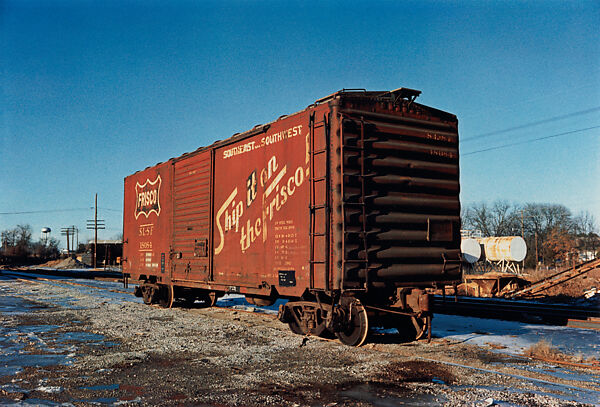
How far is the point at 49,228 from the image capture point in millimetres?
129500

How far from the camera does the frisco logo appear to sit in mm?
15046

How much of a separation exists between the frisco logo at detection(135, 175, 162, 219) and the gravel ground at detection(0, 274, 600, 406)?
16.5ft

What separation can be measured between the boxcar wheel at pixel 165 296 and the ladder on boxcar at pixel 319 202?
289 inches

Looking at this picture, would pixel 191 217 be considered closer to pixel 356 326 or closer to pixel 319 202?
pixel 319 202

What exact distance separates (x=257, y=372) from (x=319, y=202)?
3.04 m

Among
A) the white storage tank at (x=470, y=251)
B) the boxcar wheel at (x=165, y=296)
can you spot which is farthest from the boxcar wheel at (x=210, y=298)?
the white storage tank at (x=470, y=251)

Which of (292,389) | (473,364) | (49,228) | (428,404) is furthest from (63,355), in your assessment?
(49,228)

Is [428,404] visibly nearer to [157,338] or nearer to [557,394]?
[557,394]

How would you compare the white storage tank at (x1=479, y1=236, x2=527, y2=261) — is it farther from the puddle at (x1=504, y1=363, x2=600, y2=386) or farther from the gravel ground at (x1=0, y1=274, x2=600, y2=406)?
the puddle at (x1=504, y1=363, x2=600, y2=386)

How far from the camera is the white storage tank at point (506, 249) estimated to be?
115 ft

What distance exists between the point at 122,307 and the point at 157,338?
6.17 m

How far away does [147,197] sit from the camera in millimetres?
15812

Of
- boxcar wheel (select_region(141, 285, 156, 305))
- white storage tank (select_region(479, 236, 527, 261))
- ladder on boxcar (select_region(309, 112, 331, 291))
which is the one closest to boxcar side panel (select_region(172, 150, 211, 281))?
boxcar wheel (select_region(141, 285, 156, 305))

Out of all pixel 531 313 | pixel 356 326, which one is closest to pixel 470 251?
pixel 531 313
